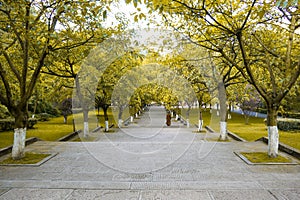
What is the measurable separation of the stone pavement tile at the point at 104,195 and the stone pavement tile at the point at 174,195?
0.20m

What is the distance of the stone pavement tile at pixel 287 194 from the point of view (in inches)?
→ 198

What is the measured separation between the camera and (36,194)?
5211 millimetres

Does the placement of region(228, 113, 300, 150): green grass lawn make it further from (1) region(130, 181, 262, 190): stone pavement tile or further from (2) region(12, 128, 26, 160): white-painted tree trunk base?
(2) region(12, 128, 26, 160): white-painted tree trunk base

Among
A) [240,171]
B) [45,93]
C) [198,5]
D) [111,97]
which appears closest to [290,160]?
[240,171]

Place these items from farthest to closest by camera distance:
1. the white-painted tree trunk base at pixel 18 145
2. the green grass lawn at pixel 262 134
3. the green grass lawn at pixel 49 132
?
the green grass lawn at pixel 49 132, the green grass lawn at pixel 262 134, the white-painted tree trunk base at pixel 18 145

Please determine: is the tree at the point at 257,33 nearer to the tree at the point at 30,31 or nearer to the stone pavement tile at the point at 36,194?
the tree at the point at 30,31

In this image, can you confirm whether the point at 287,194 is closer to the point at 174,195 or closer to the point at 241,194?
the point at 241,194

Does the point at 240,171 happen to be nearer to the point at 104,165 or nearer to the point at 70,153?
the point at 104,165

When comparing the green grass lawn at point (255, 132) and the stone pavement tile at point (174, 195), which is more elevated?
the green grass lawn at point (255, 132)

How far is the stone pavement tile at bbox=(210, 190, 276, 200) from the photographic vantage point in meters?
5.05

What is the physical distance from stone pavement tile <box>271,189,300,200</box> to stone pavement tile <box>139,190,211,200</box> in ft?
4.07

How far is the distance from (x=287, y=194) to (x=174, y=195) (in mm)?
2030

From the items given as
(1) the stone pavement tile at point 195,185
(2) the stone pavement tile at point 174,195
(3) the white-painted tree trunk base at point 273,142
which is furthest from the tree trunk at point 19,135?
(3) the white-painted tree trunk base at point 273,142

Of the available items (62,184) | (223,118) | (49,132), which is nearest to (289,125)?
(223,118)
